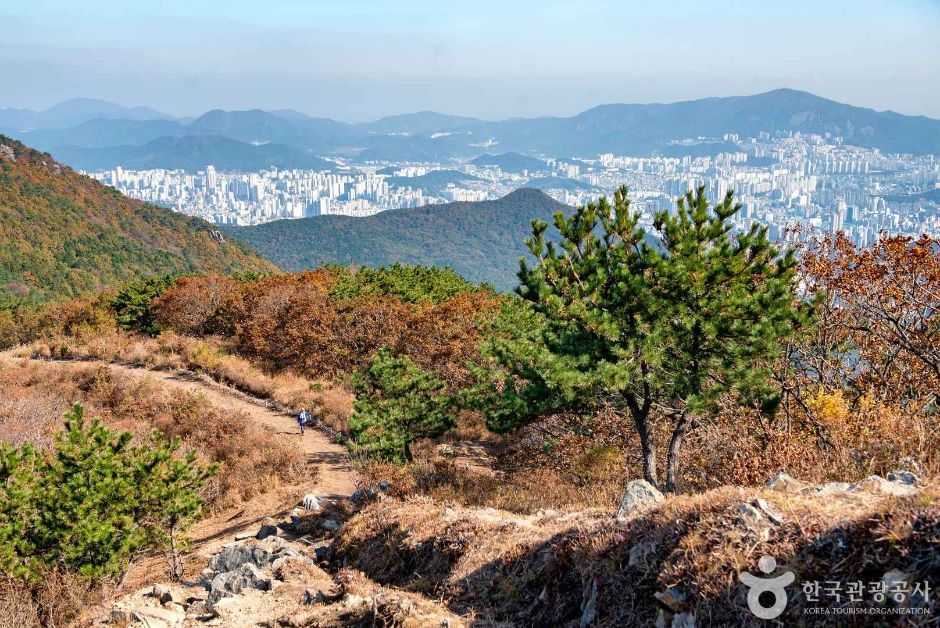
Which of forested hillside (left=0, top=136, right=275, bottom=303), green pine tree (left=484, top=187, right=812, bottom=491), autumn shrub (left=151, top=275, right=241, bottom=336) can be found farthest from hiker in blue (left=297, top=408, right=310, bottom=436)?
forested hillside (left=0, top=136, right=275, bottom=303)

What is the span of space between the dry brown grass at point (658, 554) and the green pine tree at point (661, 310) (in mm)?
1941

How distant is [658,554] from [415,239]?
412 feet

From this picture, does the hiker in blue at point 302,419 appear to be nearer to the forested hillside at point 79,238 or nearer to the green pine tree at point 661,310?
the green pine tree at point 661,310

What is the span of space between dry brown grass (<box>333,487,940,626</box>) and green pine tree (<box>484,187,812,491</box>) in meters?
1.94

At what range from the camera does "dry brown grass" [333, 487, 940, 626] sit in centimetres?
290

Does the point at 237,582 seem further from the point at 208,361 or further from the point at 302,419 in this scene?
the point at 208,361

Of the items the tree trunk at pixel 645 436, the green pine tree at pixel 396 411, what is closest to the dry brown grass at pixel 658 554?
the tree trunk at pixel 645 436

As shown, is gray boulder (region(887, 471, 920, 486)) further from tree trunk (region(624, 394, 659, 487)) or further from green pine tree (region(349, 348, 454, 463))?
green pine tree (region(349, 348, 454, 463))

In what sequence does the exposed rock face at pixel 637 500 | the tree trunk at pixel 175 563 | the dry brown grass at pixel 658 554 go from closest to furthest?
the dry brown grass at pixel 658 554, the exposed rock face at pixel 637 500, the tree trunk at pixel 175 563

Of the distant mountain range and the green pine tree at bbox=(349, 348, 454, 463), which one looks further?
the distant mountain range

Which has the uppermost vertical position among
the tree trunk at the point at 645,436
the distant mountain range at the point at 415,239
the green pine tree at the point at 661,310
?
the green pine tree at the point at 661,310

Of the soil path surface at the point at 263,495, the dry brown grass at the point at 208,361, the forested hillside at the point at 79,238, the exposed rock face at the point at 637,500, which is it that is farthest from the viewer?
the forested hillside at the point at 79,238

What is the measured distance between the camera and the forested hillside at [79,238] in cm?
5516

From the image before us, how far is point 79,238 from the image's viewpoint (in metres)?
63.7
